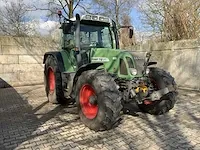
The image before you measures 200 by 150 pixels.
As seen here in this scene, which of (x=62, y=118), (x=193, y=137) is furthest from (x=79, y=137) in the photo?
(x=193, y=137)

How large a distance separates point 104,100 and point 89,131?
0.70 metres

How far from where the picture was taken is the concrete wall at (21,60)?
878 cm

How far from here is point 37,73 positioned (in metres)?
9.69

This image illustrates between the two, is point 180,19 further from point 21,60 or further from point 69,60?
point 21,60

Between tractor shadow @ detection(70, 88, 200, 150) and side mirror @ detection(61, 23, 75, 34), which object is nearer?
tractor shadow @ detection(70, 88, 200, 150)

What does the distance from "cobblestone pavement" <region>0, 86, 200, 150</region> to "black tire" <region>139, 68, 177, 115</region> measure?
0.16 meters

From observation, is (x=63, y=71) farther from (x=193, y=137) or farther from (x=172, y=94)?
(x=193, y=137)

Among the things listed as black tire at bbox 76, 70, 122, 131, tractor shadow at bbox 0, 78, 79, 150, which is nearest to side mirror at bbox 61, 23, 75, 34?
black tire at bbox 76, 70, 122, 131

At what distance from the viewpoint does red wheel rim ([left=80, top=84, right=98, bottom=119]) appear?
4.08 meters

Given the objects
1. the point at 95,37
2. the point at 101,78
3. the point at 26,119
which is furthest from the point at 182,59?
the point at 26,119

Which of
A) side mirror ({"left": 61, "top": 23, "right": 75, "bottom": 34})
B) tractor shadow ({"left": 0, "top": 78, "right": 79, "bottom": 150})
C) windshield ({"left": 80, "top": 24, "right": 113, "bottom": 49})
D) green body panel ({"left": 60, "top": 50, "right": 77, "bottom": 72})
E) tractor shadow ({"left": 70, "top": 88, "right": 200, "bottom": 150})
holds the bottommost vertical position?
tractor shadow ({"left": 0, "top": 78, "right": 79, "bottom": 150})

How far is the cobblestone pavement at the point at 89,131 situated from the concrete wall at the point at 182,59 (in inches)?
84.7

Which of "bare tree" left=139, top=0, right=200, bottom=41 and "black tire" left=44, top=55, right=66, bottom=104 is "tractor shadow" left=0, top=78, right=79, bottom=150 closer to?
"black tire" left=44, top=55, right=66, bottom=104

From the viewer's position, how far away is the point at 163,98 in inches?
171
